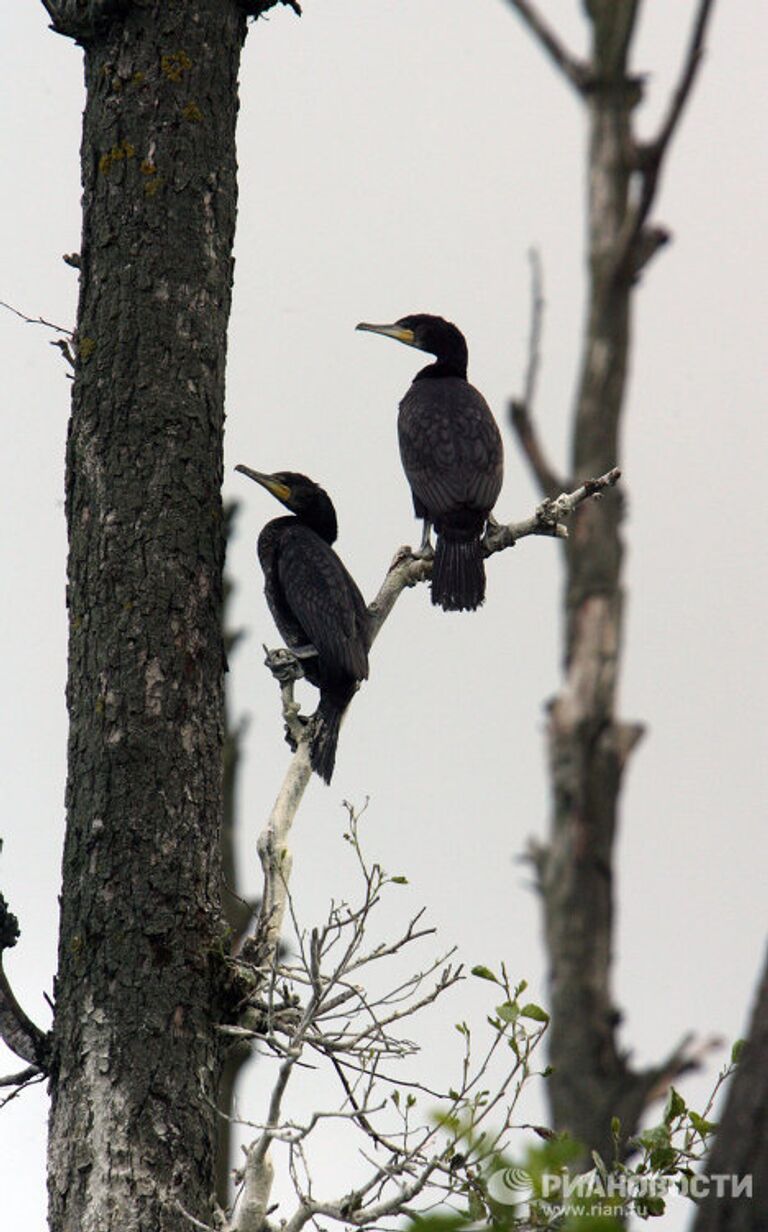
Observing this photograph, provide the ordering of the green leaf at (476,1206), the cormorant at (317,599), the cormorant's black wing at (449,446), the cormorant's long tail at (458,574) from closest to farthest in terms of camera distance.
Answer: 1. the green leaf at (476,1206)
2. the cormorant at (317,599)
3. the cormorant's long tail at (458,574)
4. the cormorant's black wing at (449,446)

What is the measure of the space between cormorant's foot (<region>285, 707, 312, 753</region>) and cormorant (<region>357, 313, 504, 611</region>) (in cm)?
135

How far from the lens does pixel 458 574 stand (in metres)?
6.86

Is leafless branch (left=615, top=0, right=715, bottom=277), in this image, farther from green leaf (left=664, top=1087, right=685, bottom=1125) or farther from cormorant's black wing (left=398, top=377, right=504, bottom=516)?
green leaf (left=664, top=1087, right=685, bottom=1125)

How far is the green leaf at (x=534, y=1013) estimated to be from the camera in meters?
4.33

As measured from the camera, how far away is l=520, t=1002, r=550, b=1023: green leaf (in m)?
4.33

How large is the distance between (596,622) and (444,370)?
3414mm

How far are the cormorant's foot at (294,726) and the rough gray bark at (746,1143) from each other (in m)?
3.06

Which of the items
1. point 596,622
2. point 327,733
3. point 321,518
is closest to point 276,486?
point 321,518

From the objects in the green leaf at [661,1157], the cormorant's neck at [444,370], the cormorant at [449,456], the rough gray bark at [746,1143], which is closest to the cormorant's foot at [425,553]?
the cormorant at [449,456]

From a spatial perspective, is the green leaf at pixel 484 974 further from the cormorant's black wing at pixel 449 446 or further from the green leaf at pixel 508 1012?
the cormorant's black wing at pixel 449 446

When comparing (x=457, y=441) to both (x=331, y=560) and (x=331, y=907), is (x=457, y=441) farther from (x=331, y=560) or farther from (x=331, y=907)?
(x=331, y=907)

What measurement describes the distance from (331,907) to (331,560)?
7.68ft

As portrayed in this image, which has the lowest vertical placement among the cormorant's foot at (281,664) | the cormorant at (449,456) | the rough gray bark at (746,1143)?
the rough gray bark at (746,1143)

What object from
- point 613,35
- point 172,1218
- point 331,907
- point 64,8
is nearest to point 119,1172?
point 172,1218
